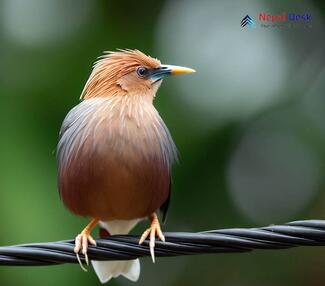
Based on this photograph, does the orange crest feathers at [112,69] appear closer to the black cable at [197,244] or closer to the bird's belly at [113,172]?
the bird's belly at [113,172]

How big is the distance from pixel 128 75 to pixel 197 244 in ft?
5.47

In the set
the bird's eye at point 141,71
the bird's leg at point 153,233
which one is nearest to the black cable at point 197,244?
the bird's leg at point 153,233

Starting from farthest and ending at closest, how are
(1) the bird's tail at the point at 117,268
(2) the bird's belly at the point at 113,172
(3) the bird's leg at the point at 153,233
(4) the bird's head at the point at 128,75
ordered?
(1) the bird's tail at the point at 117,268
(4) the bird's head at the point at 128,75
(2) the bird's belly at the point at 113,172
(3) the bird's leg at the point at 153,233

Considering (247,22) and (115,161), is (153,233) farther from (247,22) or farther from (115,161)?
(247,22)

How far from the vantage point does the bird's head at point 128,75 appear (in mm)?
4941

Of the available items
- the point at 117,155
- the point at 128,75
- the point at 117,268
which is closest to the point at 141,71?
the point at 128,75

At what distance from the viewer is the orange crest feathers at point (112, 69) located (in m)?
4.96

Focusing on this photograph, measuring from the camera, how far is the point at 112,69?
498cm

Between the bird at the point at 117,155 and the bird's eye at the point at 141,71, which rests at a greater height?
the bird's eye at the point at 141,71

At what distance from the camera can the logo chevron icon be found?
804cm

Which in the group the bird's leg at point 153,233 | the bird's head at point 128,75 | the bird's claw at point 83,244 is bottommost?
the bird's claw at point 83,244

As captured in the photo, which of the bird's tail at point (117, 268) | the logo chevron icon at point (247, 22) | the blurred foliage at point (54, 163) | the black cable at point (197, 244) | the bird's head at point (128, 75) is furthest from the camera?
the logo chevron icon at point (247, 22)

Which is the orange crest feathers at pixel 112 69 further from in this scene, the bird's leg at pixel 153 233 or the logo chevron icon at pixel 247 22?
the logo chevron icon at pixel 247 22

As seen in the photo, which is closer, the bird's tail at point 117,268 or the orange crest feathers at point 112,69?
the orange crest feathers at point 112,69
